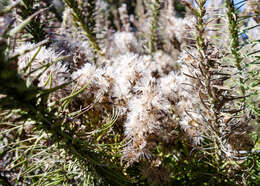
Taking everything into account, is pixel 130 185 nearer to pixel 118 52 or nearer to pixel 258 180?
pixel 258 180

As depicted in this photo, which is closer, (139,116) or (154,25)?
(139,116)

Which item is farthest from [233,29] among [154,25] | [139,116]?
[154,25]

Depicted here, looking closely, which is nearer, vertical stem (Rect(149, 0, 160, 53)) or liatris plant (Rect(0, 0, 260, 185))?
liatris plant (Rect(0, 0, 260, 185))

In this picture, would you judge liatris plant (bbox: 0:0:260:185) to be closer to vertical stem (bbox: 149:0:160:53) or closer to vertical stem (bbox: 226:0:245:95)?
vertical stem (bbox: 226:0:245:95)

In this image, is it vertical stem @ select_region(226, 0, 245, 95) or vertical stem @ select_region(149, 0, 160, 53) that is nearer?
vertical stem @ select_region(226, 0, 245, 95)

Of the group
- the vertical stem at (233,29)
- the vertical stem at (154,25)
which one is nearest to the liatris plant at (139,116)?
the vertical stem at (233,29)

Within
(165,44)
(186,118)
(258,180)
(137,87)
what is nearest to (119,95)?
(137,87)

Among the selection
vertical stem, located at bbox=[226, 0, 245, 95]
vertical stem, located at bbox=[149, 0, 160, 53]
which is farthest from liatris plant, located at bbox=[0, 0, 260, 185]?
vertical stem, located at bbox=[149, 0, 160, 53]

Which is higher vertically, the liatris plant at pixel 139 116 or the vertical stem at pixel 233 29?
the vertical stem at pixel 233 29

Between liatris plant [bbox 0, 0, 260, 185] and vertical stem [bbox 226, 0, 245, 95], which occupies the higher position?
A: vertical stem [bbox 226, 0, 245, 95]

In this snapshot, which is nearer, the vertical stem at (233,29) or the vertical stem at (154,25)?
the vertical stem at (233,29)

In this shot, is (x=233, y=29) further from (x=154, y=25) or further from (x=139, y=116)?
(x=154, y=25)

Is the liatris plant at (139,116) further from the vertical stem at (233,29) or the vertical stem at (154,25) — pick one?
the vertical stem at (154,25)
